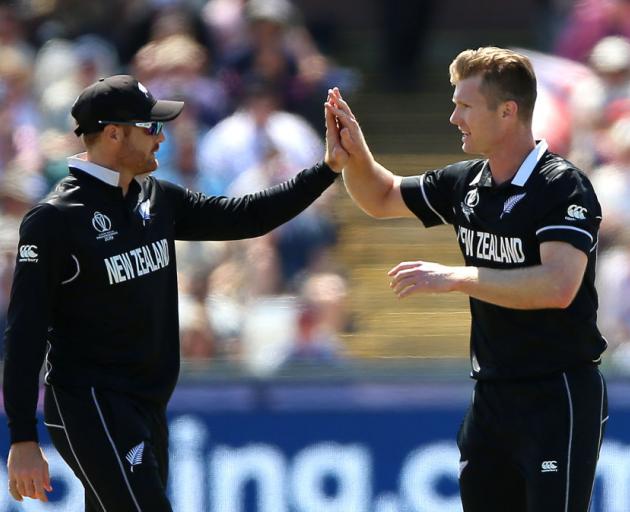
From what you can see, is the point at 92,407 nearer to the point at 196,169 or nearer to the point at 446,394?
the point at 446,394

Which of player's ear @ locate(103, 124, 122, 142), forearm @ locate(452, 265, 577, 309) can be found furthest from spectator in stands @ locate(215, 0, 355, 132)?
forearm @ locate(452, 265, 577, 309)

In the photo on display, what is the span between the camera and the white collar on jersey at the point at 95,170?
4246mm

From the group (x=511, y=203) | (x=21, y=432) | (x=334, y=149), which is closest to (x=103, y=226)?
(x=21, y=432)

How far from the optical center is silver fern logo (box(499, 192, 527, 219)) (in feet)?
13.6

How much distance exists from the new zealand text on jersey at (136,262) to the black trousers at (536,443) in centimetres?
109

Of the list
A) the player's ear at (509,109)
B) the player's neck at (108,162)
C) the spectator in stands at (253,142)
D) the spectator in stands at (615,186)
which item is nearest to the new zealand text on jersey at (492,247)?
the player's ear at (509,109)

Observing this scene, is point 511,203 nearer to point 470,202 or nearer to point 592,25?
point 470,202

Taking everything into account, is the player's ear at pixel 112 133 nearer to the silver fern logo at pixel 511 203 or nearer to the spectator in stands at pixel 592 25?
the silver fern logo at pixel 511 203

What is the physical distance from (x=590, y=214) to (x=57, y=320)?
5.40ft

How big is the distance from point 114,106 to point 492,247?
124 centimetres

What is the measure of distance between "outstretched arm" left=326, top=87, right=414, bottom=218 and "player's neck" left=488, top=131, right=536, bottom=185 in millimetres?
508

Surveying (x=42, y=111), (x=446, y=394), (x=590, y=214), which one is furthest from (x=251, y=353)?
(x=590, y=214)

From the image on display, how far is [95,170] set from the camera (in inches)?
167

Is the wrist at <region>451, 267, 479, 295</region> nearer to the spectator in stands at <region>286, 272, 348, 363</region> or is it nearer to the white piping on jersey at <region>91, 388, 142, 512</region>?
the white piping on jersey at <region>91, 388, 142, 512</region>
